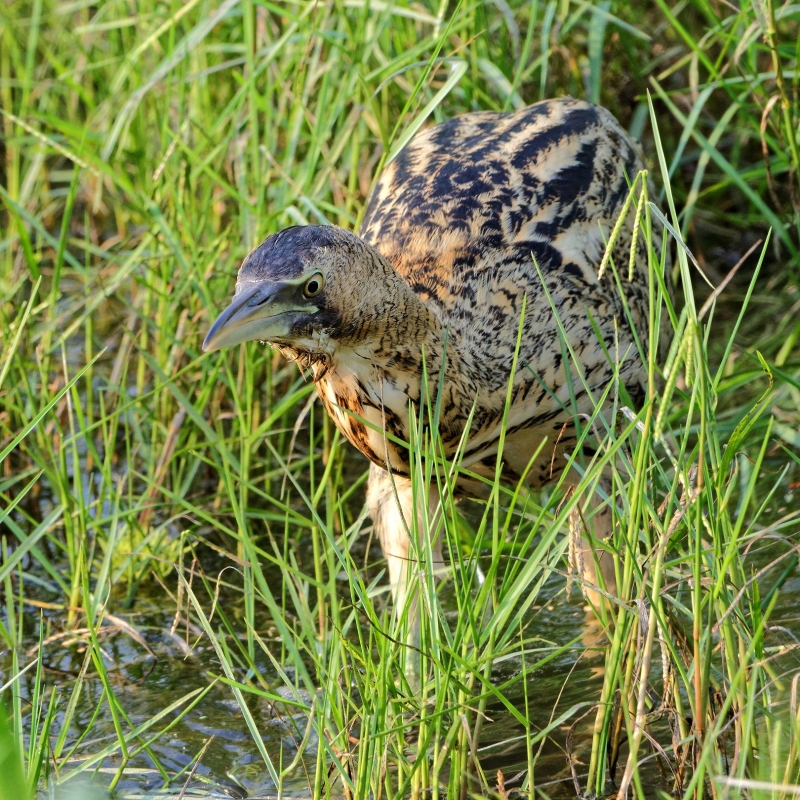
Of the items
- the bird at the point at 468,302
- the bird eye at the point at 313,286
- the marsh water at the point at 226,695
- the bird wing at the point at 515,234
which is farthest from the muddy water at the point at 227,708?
the bird eye at the point at 313,286

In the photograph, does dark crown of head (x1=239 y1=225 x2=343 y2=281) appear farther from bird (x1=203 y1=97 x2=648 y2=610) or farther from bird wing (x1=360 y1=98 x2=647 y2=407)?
bird wing (x1=360 y1=98 x2=647 y2=407)

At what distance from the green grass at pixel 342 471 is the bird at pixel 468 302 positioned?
143mm

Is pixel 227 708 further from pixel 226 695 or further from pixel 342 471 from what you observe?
pixel 342 471

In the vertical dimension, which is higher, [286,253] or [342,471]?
[286,253]

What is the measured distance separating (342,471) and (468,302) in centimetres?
151

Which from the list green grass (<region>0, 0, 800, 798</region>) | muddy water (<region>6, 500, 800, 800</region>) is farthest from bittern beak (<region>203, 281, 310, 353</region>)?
muddy water (<region>6, 500, 800, 800</region>)

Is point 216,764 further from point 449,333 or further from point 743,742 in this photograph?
point 743,742

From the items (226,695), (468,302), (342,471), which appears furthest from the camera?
(342,471)

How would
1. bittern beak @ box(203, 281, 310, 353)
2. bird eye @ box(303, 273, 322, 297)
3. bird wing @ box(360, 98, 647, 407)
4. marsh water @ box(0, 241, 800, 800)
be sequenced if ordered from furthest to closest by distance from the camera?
1. bird wing @ box(360, 98, 647, 407)
2. marsh water @ box(0, 241, 800, 800)
3. bird eye @ box(303, 273, 322, 297)
4. bittern beak @ box(203, 281, 310, 353)

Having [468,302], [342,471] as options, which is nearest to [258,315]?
[468,302]

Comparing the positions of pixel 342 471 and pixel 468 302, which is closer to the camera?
pixel 468 302

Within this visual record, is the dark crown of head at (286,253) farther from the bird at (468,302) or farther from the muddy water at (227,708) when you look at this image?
the muddy water at (227,708)

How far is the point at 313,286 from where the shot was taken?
2881 mm

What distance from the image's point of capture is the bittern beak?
2.76m
